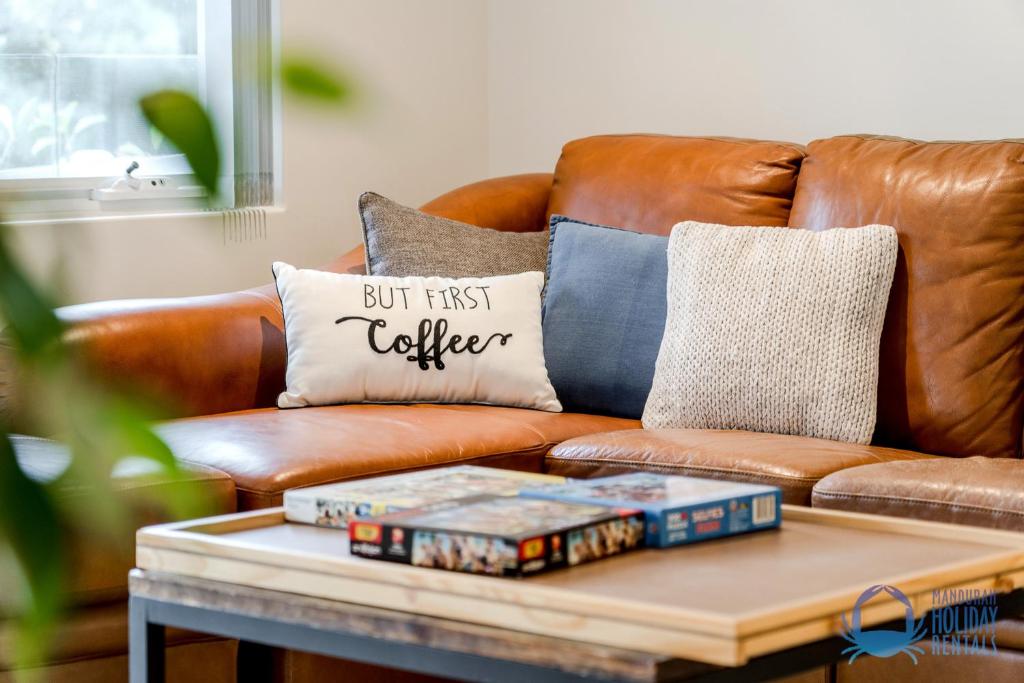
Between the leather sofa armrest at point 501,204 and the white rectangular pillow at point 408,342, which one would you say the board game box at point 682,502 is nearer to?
the white rectangular pillow at point 408,342

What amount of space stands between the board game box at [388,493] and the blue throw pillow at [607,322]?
1.16 meters

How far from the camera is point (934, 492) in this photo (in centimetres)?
214

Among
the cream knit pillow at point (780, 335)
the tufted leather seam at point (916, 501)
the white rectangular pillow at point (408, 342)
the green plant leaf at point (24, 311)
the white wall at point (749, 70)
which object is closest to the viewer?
the green plant leaf at point (24, 311)

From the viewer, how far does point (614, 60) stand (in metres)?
3.80

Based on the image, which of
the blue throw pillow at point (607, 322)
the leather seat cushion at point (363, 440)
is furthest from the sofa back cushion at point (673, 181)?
the leather seat cushion at point (363, 440)

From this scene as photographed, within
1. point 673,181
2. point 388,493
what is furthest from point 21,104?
point 673,181

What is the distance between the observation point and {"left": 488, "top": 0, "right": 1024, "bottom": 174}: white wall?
3178mm

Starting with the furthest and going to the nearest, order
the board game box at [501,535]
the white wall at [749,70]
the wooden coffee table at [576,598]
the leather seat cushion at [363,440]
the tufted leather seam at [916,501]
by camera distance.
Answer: the white wall at [749,70] < the leather seat cushion at [363,440] < the tufted leather seam at [916,501] < the board game box at [501,535] < the wooden coffee table at [576,598]

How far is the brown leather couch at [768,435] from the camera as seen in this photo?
216cm

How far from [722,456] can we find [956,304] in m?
0.63

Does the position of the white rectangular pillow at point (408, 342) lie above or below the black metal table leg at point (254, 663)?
above

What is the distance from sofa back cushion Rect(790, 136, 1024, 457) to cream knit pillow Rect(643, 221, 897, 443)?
10 cm

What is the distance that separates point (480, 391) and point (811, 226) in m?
0.77

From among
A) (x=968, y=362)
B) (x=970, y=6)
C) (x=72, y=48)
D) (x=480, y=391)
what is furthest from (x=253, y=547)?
(x=970, y=6)
